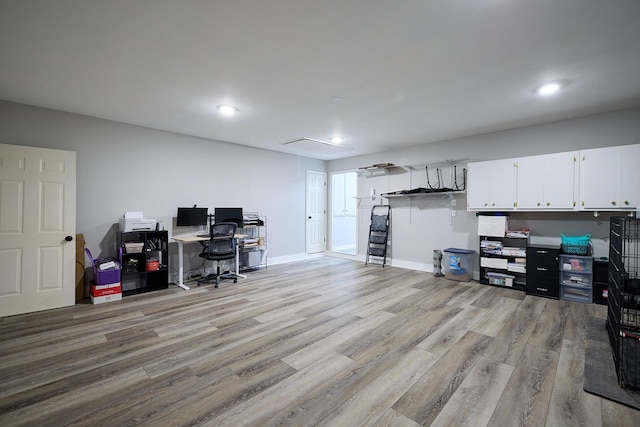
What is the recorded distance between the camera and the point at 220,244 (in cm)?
493

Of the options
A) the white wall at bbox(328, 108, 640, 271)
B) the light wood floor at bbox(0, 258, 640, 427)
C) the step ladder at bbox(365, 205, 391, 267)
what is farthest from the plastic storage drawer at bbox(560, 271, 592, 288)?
the step ladder at bbox(365, 205, 391, 267)

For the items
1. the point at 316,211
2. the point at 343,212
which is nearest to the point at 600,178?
the point at 316,211

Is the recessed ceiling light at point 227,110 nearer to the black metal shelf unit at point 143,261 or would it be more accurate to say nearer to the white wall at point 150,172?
the white wall at point 150,172

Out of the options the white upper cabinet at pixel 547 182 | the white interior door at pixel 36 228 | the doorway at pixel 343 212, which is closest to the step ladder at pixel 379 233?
the doorway at pixel 343 212

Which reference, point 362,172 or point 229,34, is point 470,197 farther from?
point 229,34

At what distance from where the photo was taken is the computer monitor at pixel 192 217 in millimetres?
5152

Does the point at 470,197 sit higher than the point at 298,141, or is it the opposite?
the point at 298,141

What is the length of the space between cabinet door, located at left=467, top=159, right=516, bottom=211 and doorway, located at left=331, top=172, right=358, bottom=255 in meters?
3.37

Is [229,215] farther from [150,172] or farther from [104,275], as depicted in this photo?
[104,275]

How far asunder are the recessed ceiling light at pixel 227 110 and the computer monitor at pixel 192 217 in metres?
1.99

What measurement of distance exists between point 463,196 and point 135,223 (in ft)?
18.9

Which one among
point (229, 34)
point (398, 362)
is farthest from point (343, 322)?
point (229, 34)

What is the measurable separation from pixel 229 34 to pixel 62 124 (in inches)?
137

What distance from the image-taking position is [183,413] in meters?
1.83
